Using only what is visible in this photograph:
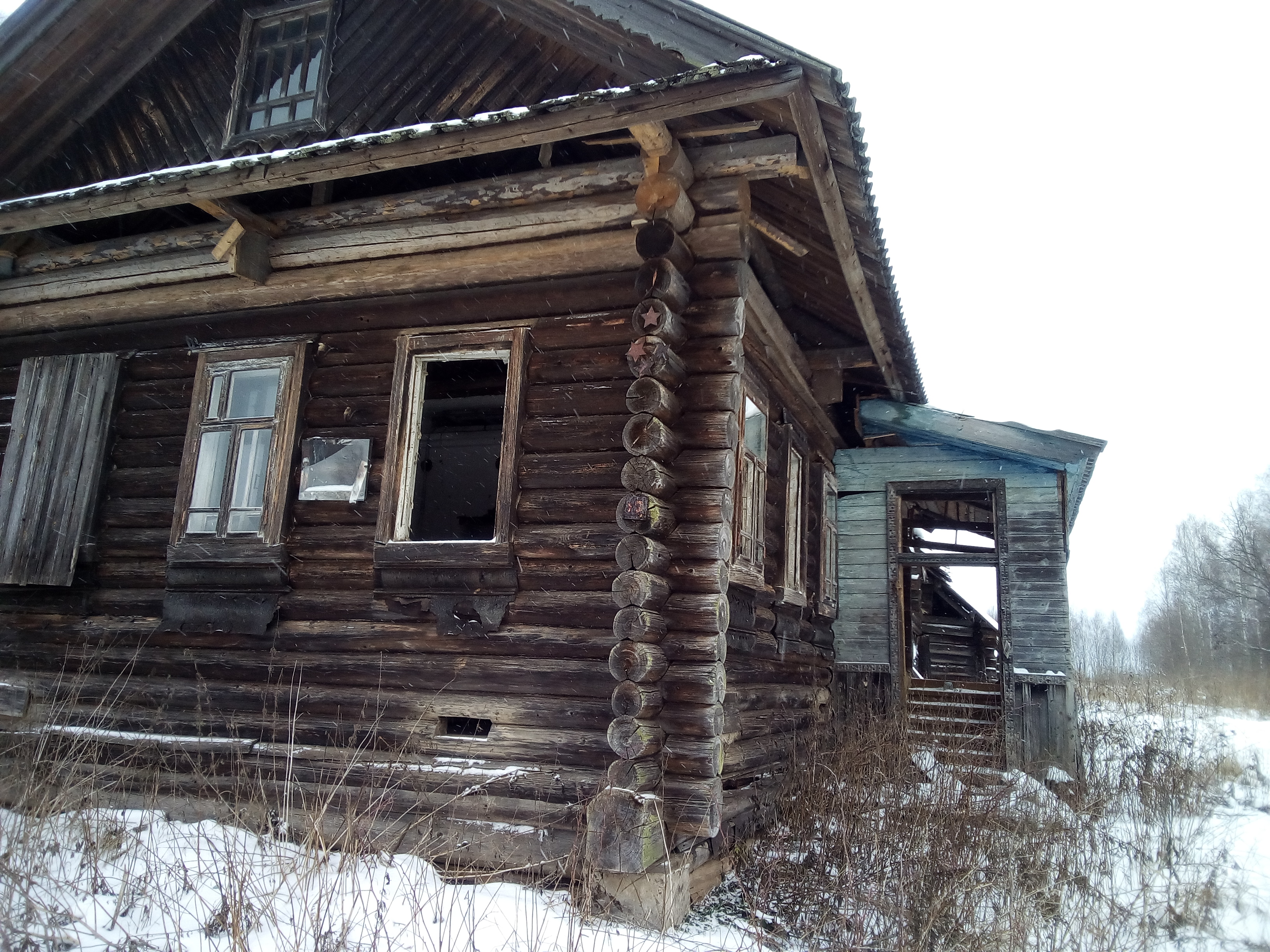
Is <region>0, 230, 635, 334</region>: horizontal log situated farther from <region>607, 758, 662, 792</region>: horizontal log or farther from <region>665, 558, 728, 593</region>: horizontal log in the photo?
<region>607, 758, 662, 792</region>: horizontal log

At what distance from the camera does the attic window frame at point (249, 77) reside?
7.27 metres

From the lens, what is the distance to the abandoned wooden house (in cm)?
534

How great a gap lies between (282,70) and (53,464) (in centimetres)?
375

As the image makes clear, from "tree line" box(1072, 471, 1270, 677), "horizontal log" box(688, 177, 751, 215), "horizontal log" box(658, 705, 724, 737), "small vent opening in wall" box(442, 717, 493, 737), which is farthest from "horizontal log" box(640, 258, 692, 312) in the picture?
"tree line" box(1072, 471, 1270, 677)

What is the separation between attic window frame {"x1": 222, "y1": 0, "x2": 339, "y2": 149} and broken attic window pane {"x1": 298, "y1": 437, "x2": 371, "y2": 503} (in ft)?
8.81

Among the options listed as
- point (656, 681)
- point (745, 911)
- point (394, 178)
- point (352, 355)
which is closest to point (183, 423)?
point (352, 355)

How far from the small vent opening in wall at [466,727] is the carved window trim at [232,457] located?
1.76 meters

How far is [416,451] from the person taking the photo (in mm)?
6297

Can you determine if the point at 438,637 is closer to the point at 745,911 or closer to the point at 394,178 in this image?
the point at 745,911

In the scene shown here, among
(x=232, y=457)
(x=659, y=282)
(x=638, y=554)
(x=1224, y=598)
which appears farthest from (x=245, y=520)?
(x=1224, y=598)

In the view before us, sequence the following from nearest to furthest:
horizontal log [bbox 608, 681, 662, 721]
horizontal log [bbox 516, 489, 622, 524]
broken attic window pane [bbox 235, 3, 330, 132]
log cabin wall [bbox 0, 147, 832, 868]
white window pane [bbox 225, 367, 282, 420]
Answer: horizontal log [bbox 608, 681, 662, 721], log cabin wall [bbox 0, 147, 832, 868], horizontal log [bbox 516, 489, 622, 524], white window pane [bbox 225, 367, 282, 420], broken attic window pane [bbox 235, 3, 330, 132]

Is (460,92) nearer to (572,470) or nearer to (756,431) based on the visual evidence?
(572,470)

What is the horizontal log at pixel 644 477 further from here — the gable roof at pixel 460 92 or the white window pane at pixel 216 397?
the white window pane at pixel 216 397

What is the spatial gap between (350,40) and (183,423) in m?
3.39
